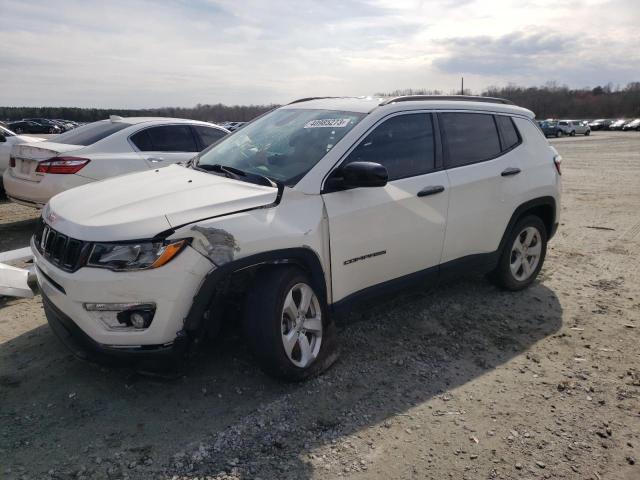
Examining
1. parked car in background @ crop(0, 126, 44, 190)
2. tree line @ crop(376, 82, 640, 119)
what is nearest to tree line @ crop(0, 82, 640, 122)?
tree line @ crop(376, 82, 640, 119)

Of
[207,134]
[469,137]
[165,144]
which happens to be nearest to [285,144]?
[469,137]

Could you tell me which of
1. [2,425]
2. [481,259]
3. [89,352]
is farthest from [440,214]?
[2,425]

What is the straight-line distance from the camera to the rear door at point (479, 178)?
4.38 metres

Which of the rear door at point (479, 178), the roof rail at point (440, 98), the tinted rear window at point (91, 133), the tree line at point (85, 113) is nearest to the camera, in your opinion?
the roof rail at point (440, 98)

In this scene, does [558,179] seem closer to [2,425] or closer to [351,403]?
[351,403]

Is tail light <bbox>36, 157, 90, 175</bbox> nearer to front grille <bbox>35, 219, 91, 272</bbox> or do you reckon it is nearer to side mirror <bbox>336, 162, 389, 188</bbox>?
front grille <bbox>35, 219, 91, 272</bbox>

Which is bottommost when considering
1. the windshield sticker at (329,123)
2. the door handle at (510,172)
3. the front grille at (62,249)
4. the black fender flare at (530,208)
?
the black fender flare at (530,208)

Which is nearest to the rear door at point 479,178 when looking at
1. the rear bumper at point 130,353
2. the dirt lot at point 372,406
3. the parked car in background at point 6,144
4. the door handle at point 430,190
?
the door handle at point 430,190

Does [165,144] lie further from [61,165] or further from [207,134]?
[61,165]

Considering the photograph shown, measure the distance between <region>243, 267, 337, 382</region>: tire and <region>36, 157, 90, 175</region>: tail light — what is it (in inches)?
177

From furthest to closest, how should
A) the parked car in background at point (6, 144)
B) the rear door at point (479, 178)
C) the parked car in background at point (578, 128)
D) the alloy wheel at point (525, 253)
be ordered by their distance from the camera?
1. the parked car in background at point (578, 128)
2. the parked car in background at point (6, 144)
3. the alloy wheel at point (525, 253)
4. the rear door at point (479, 178)

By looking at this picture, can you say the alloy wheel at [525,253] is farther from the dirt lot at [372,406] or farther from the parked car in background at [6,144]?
the parked car in background at [6,144]

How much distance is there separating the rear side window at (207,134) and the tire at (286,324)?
502 centimetres

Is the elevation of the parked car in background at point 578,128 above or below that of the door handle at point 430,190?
below
